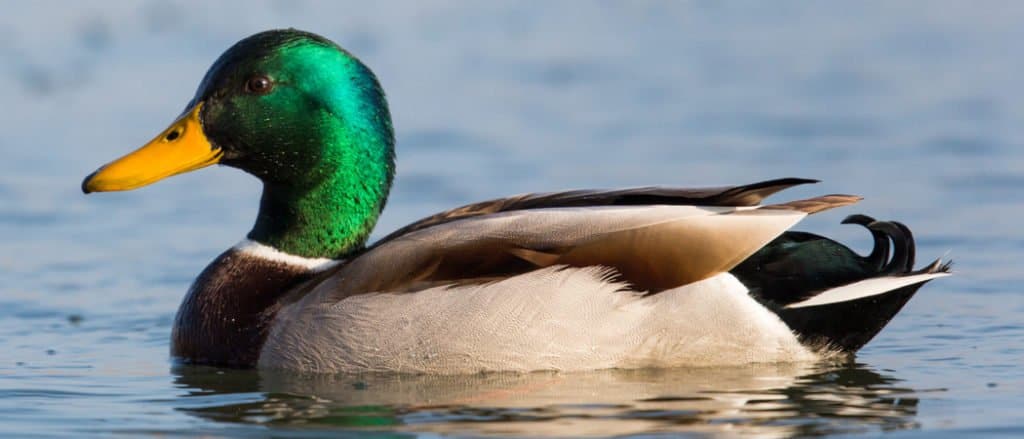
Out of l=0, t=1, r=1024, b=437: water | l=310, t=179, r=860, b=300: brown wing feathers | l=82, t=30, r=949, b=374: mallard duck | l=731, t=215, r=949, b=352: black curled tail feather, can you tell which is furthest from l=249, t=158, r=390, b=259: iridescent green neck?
l=731, t=215, r=949, b=352: black curled tail feather

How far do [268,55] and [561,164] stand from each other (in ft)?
17.9

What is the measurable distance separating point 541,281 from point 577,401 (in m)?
0.66

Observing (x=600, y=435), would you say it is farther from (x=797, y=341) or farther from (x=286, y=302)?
(x=286, y=302)

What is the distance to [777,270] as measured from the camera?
8.33 meters

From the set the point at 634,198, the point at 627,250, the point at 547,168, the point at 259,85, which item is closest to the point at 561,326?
the point at 627,250

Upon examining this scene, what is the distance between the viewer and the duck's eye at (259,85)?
29.4 ft

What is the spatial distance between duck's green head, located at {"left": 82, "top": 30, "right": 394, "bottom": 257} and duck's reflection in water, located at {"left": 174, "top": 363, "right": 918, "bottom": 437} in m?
0.91

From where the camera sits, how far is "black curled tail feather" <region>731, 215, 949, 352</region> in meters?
8.29

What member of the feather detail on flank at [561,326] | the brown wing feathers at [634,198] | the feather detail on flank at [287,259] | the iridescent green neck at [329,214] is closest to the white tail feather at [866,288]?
the feather detail on flank at [561,326]

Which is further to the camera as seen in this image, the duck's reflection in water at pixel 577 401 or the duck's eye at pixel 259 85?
the duck's eye at pixel 259 85

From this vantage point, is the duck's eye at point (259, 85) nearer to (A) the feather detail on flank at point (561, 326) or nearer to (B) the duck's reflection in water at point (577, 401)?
(A) the feather detail on flank at point (561, 326)

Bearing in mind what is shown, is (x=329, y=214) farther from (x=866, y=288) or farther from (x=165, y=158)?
(x=866, y=288)

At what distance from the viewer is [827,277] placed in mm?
8305

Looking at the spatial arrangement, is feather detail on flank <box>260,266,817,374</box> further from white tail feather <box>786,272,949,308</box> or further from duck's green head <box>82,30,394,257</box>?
duck's green head <box>82,30,394,257</box>
